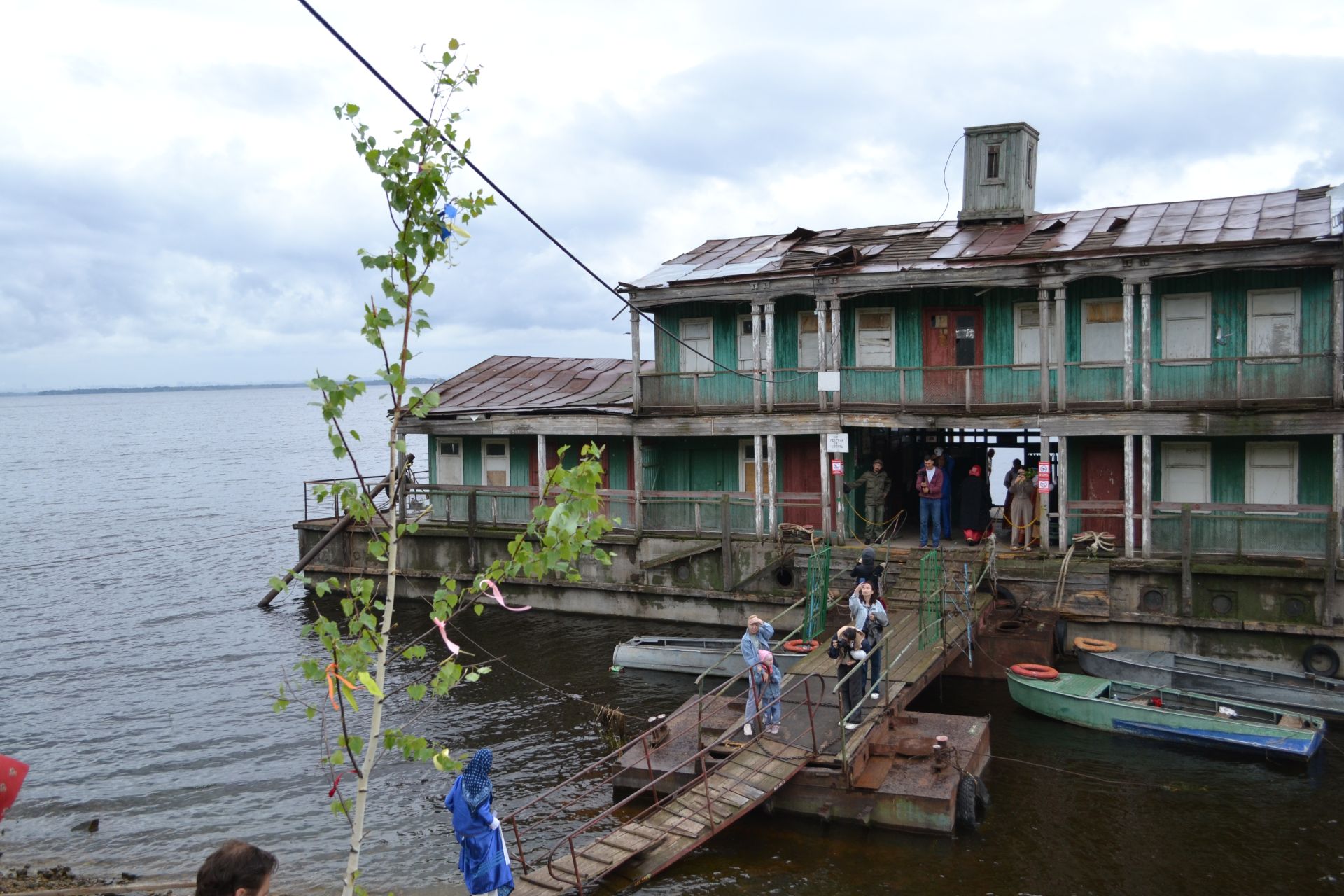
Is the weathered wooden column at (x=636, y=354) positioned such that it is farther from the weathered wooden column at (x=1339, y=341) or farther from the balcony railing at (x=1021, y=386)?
the weathered wooden column at (x=1339, y=341)

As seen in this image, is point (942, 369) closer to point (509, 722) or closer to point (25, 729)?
point (509, 722)

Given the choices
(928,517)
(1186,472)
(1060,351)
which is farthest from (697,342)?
(1186,472)

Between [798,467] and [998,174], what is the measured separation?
31.6ft

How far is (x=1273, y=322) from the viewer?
75.0ft

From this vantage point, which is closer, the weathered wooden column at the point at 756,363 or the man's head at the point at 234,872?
the man's head at the point at 234,872

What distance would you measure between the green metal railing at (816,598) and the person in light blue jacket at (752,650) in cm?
481

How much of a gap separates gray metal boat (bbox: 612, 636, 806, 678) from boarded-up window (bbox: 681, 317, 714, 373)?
26.8 feet

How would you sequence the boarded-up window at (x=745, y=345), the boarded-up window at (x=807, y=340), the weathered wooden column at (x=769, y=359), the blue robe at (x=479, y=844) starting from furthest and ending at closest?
the boarded-up window at (x=745, y=345)
the boarded-up window at (x=807, y=340)
the weathered wooden column at (x=769, y=359)
the blue robe at (x=479, y=844)

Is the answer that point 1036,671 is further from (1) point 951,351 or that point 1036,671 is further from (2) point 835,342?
(2) point 835,342

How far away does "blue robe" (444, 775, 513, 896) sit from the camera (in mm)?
10547

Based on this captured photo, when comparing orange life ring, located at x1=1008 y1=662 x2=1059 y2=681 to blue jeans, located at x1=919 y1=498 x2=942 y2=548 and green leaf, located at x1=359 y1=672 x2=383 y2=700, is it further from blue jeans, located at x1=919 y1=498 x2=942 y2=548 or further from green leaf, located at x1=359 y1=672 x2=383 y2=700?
green leaf, located at x1=359 y1=672 x2=383 y2=700

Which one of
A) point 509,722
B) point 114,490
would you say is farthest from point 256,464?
point 509,722

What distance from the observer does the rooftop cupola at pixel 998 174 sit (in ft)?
94.9

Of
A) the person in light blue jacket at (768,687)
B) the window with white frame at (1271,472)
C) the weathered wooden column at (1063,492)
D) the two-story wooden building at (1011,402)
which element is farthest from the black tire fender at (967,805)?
the window with white frame at (1271,472)
